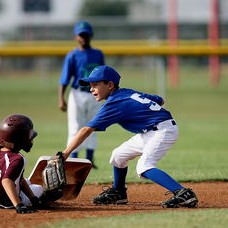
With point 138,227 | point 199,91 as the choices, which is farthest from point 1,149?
point 199,91

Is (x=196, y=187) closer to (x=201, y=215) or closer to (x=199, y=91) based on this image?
(x=201, y=215)

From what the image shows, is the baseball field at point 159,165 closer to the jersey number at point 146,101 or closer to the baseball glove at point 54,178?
the baseball glove at point 54,178

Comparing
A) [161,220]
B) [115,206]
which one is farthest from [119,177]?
[161,220]

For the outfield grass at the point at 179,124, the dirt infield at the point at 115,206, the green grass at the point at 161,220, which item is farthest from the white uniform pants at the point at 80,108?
the green grass at the point at 161,220

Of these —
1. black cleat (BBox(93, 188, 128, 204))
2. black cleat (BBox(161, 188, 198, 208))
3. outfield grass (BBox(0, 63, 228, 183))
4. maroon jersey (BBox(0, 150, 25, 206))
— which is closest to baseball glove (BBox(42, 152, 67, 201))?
maroon jersey (BBox(0, 150, 25, 206))

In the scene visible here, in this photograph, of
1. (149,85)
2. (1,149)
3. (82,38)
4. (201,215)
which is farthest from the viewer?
(149,85)

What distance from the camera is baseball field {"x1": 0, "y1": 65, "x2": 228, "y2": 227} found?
20.1 feet

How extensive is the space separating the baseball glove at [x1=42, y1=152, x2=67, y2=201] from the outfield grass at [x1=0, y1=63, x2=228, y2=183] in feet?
7.41

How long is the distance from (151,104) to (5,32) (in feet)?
98.5

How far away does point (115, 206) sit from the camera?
23.5 feet

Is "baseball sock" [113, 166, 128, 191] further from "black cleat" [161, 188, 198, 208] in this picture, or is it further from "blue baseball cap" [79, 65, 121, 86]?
"blue baseball cap" [79, 65, 121, 86]

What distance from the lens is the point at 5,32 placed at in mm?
36344

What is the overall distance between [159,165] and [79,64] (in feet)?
5.81

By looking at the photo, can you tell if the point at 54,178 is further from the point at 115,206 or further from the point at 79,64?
the point at 79,64
